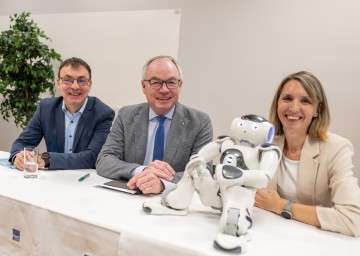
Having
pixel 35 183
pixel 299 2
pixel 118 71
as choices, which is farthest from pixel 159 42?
pixel 35 183

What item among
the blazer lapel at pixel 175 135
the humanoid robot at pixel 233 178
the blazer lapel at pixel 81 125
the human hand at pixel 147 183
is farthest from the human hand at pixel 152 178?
the blazer lapel at pixel 81 125

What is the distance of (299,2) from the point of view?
8.44 ft

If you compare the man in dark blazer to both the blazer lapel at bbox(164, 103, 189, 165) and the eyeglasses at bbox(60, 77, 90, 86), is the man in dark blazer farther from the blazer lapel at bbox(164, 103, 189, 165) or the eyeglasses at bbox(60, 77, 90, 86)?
the blazer lapel at bbox(164, 103, 189, 165)

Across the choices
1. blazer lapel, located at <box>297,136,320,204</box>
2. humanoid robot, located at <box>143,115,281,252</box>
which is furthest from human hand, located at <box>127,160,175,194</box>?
blazer lapel, located at <box>297,136,320,204</box>

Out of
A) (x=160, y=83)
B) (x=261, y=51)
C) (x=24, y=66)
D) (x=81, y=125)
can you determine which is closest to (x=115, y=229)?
(x=160, y=83)

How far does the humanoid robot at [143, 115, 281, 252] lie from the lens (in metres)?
0.94

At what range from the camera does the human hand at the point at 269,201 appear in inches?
47.4

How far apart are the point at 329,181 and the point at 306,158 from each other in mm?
118

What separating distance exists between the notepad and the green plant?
2.48 m

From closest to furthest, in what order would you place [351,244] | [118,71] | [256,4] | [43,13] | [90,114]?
[351,244] < [90,114] < [256,4] < [118,71] < [43,13]

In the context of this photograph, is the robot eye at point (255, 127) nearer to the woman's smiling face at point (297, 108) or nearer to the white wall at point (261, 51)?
the woman's smiling face at point (297, 108)

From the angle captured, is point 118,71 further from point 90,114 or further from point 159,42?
point 90,114

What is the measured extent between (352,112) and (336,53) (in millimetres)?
445

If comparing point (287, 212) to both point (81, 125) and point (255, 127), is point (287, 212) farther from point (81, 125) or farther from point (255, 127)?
point (81, 125)
